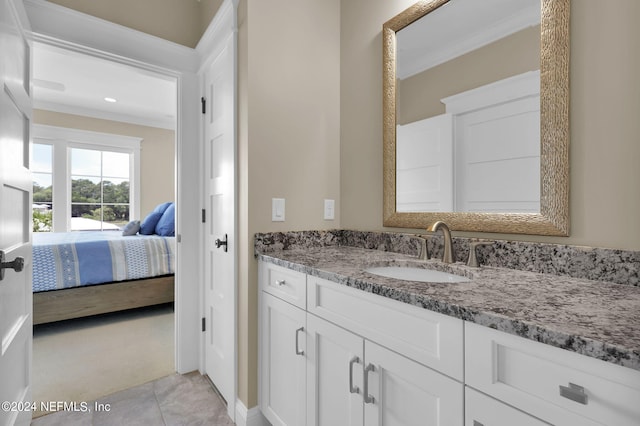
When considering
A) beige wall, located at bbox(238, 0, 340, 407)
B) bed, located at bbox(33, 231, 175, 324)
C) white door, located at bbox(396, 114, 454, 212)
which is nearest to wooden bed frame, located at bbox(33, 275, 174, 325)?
bed, located at bbox(33, 231, 175, 324)

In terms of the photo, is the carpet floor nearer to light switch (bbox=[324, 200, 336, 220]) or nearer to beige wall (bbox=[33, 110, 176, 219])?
light switch (bbox=[324, 200, 336, 220])

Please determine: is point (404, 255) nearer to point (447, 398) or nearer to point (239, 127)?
point (447, 398)

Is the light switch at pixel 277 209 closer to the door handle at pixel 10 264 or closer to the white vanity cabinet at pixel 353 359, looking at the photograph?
the white vanity cabinet at pixel 353 359

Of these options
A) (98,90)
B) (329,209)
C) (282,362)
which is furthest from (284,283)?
(98,90)

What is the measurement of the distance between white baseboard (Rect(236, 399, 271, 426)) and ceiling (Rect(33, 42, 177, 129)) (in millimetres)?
2830

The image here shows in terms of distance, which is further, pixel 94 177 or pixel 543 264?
pixel 94 177

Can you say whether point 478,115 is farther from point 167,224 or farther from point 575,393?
point 167,224

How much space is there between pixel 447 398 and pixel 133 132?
6030 mm

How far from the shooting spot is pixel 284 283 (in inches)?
54.9

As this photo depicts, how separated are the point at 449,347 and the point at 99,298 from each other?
335 cm

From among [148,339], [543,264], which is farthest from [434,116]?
[148,339]

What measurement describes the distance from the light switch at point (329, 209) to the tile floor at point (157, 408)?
3.99ft

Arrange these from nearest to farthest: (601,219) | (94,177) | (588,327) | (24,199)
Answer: (588,327), (601,219), (24,199), (94,177)

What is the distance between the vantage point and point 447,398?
75 centimetres
